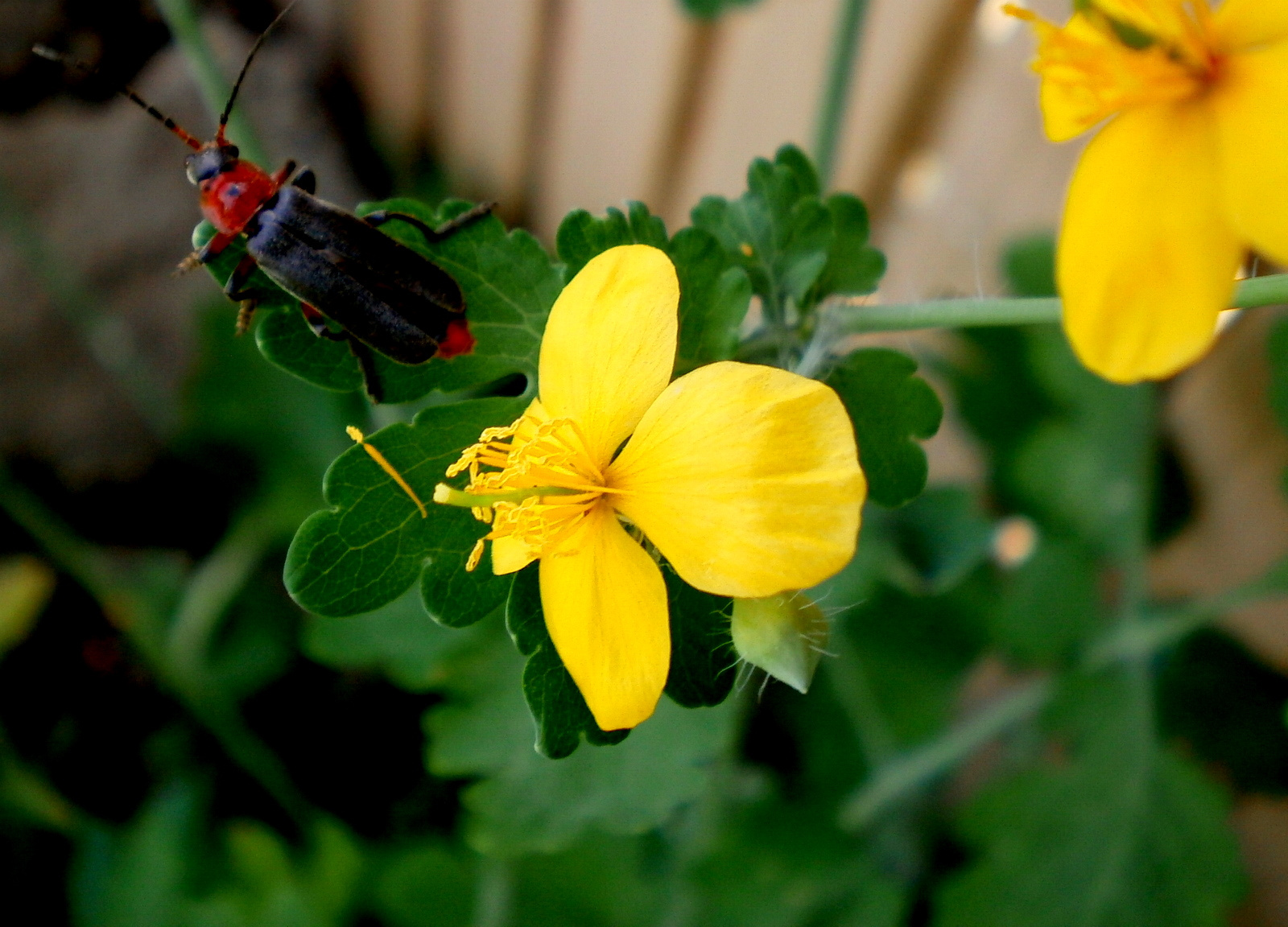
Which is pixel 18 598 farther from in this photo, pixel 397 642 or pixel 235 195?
pixel 235 195

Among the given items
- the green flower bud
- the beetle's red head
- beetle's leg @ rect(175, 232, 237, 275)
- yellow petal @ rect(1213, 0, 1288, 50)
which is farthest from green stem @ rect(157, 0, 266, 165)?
yellow petal @ rect(1213, 0, 1288, 50)

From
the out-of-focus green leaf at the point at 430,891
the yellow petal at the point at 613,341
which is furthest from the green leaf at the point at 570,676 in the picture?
the out-of-focus green leaf at the point at 430,891

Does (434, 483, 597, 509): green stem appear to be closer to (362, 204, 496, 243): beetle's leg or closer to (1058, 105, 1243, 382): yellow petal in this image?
(362, 204, 496, 243): beetle's leg

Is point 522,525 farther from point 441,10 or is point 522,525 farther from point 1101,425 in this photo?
point 441,10

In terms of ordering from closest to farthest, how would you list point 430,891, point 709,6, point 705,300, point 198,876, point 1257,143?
point 1257,143
point 705,300
point 709,6
point 430,891
point 198,876

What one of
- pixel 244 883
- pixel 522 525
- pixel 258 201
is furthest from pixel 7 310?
pixel 522 525

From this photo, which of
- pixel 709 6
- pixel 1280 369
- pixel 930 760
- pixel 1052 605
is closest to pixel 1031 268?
pixel 1280 369

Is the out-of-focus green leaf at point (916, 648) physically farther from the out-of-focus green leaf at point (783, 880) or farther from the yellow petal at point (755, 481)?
the yellow petal at point (755, 481)
